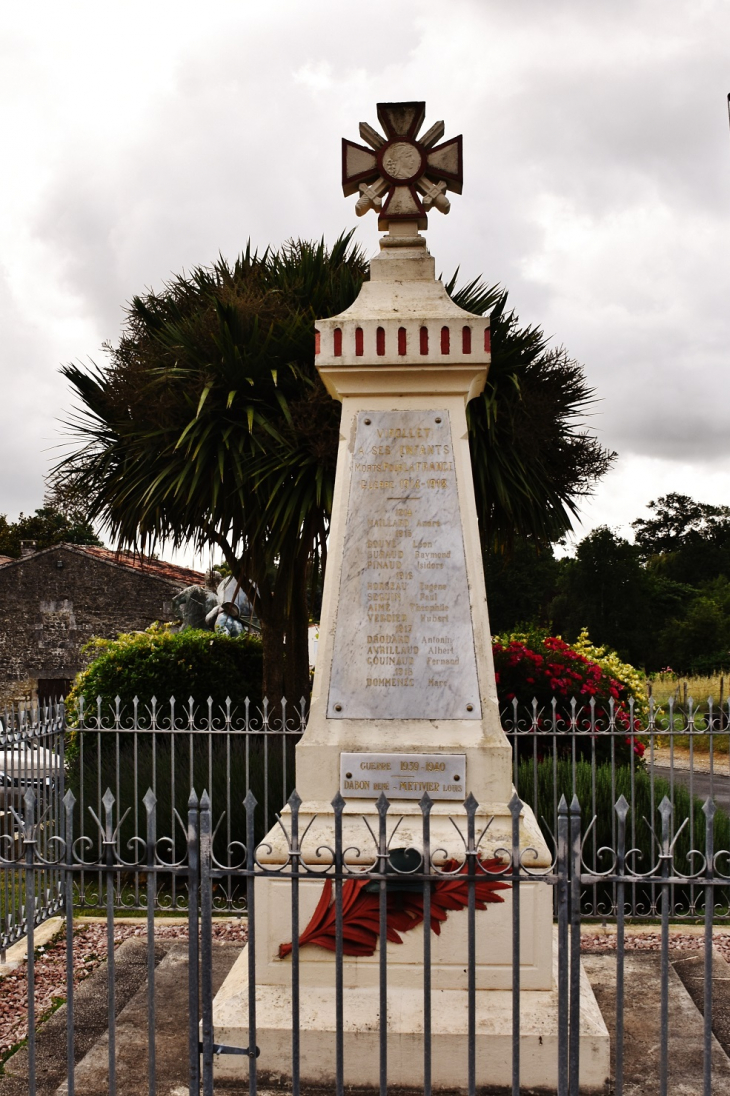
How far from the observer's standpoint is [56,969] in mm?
5688

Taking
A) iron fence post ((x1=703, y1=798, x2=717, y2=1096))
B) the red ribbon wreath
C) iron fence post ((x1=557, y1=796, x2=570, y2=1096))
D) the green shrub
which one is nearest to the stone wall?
the green shrub

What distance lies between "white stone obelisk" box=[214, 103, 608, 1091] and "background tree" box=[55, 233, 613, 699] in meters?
4.03

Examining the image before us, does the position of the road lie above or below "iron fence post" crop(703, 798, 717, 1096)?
below

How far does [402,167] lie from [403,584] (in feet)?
7.03

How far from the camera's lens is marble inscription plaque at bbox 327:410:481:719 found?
4570mm

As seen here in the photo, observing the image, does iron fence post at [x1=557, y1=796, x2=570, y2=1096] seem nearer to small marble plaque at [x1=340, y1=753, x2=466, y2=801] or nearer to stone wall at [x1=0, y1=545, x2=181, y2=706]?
small marble plaque at [x1=340, y1=753, x2=466, y2=801]

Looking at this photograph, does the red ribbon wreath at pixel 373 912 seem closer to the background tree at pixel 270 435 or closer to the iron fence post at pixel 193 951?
the iron fence post at pixel 193 951

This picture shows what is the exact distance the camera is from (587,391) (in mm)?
10461

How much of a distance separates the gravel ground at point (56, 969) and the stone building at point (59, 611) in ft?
57.5

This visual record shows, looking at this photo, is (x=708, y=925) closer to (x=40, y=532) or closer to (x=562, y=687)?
(x=562, y=687)

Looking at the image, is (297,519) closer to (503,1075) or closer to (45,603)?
→ (503,1075)

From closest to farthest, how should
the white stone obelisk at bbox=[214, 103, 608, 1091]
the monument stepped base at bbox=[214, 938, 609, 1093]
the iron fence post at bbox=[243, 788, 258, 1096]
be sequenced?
the iron fence post at bbox=[243, 788, 258, 1096] → the monument stepped base at bbox=[214, 938, 609, 1093] → the white stone obelisk at bbox=[214, 103, 608, 1091]

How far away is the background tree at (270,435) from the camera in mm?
9141

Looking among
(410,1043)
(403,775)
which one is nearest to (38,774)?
(403,775)
